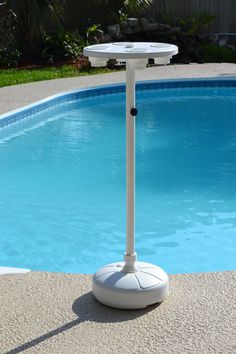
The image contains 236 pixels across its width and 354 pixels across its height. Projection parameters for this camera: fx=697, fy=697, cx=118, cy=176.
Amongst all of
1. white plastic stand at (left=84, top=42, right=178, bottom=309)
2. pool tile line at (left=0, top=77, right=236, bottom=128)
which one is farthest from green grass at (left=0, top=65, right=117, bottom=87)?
white plastic stand at (left=84, top=42, right=178, bottom=309)

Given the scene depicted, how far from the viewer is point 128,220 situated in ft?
11.6

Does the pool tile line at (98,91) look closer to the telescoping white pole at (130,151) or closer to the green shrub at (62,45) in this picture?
the green shrub at (62,45)

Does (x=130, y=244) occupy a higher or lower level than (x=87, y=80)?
higher

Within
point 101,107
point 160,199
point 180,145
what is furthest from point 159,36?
point 160,199

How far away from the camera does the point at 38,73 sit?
12984 mm

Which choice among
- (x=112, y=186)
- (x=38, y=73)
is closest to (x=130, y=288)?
(x=112, y=186)

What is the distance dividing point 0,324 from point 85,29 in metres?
13.0

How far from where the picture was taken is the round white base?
11.5 feet

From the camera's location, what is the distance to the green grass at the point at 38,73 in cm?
1228

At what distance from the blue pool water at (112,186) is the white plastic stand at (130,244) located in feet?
5.11

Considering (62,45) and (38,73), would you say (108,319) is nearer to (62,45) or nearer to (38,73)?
(38,73)

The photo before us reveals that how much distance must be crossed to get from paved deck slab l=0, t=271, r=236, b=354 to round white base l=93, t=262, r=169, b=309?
46 millimetres

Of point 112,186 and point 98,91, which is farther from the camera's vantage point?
point 98,91

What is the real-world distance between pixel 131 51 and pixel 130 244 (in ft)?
3.18
